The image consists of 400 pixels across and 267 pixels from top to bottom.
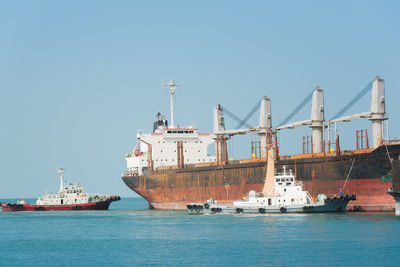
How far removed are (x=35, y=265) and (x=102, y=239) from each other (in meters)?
7.71

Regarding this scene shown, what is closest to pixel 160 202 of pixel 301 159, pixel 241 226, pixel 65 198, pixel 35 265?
pixel 65 198

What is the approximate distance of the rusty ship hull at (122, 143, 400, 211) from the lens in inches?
1483

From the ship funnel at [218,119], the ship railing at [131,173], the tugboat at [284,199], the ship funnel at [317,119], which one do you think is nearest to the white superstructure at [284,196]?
the tugboat at [284,199]

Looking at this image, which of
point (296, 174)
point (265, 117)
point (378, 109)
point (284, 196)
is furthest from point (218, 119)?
point (378, 109)

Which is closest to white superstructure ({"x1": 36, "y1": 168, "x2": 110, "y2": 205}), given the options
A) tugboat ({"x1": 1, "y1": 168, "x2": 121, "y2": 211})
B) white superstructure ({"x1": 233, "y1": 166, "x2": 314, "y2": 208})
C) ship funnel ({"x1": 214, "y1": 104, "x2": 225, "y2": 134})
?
tugboat ({"x1": 1, "y1": 168, "x2": 121, "y2": 211})

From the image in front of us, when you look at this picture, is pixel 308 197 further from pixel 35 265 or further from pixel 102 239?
pixel 35 265

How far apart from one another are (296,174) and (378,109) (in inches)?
261

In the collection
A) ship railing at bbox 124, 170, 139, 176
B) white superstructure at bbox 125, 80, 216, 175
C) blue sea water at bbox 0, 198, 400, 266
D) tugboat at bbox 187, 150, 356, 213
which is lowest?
blue sea water at bbox 0, 198, 400, 266

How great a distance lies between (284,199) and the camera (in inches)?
1613

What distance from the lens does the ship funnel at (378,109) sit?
41.2m

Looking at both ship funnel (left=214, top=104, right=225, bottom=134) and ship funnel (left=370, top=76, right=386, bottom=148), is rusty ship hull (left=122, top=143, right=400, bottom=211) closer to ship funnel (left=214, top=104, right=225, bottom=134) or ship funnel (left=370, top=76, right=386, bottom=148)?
ship funnel (left=370, top=76, right=386, bottom=148)

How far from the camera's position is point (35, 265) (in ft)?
84.7

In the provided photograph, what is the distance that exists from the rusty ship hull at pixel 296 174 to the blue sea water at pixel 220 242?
164 centimetres

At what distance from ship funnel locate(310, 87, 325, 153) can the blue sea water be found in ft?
26.7
